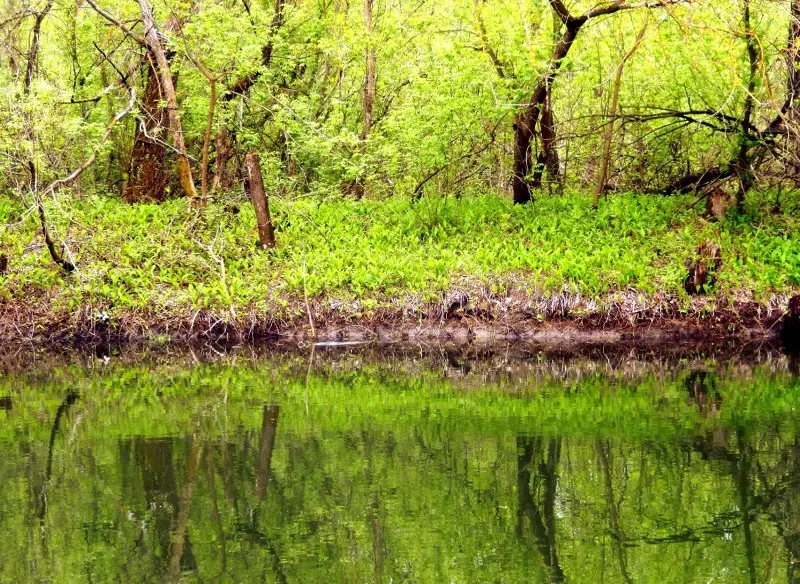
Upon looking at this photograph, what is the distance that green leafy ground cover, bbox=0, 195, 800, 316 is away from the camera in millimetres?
14664

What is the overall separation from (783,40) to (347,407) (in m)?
9.19

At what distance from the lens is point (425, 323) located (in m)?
14.8

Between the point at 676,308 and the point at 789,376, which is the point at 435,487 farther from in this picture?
the point at 676,308

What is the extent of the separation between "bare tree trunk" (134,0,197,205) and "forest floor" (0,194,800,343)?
801 mm

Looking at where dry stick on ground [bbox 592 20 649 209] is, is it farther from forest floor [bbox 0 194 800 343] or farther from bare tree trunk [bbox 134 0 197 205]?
bare tree trunk [bbox 134 0 197 205]

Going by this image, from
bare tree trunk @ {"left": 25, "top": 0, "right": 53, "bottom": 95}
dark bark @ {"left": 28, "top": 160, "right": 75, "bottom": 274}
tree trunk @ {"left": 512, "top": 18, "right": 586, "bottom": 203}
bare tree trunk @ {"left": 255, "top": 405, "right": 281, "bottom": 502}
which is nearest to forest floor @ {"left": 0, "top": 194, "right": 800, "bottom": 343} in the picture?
dark bark @ {"left": 28, "top": 160, "right": 75, "bottom": 274}

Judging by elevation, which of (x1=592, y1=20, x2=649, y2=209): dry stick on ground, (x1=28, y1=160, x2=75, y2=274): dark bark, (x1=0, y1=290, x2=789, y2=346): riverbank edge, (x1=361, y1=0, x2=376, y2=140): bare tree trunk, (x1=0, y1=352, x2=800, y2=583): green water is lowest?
(x1=0, y1=352, x2=800, y2=583): green water

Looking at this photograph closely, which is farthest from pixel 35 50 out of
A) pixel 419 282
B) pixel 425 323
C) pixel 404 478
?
pixel 404 478

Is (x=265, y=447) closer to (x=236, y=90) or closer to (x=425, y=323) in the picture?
(x=425, y=323)

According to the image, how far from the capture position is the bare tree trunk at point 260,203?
52.3 ft

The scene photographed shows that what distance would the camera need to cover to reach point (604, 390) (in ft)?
36.6

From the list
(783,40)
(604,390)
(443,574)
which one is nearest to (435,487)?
(443,574)

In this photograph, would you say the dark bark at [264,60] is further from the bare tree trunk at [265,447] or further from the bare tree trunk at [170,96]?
the bare tree trunk at [265,447]

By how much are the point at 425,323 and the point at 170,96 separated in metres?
6.09
